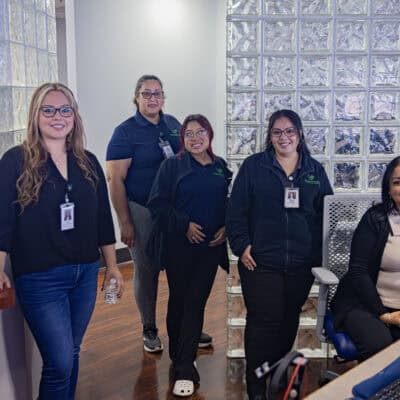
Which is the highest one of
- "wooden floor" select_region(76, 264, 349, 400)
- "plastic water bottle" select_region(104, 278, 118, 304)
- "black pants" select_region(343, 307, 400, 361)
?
"plastic water bottle" select_region(104, 278, 118, 304)

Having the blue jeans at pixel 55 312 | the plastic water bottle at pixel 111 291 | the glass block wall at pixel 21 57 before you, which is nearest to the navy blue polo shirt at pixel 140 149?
the glass block wall at pixel 21 57

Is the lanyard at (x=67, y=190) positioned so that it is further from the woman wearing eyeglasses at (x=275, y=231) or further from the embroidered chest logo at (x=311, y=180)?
the embroidered chest logo at (x=311, y=180)

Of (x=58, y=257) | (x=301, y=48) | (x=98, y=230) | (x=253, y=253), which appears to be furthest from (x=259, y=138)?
(x=58, y=257)

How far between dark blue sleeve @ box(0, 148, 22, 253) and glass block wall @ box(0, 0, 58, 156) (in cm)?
48

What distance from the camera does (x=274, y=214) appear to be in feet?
9.33

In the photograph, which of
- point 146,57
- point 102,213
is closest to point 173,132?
point 102,213

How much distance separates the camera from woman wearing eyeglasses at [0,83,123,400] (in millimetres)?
2314

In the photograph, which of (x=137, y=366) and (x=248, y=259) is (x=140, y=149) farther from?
(x=137, y=366)

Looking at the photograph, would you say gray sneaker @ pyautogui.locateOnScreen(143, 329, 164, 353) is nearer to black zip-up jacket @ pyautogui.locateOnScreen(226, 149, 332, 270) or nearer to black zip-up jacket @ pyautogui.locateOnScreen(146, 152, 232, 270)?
black zip-up jacket @ pyautogui.locateOnScreen(146, 152, 232, 270)

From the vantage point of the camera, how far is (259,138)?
10.9 feet

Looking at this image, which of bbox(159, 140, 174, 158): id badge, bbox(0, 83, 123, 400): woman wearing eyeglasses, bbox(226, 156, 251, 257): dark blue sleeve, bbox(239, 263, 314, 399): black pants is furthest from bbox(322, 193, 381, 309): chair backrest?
bbox(0, 83, 123, 400): woman wearing eyeglasses

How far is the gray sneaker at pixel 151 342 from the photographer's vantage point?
3713 millimetres

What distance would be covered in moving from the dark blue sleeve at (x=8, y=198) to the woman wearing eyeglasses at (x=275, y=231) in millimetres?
1028

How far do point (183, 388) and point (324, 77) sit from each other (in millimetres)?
1721
